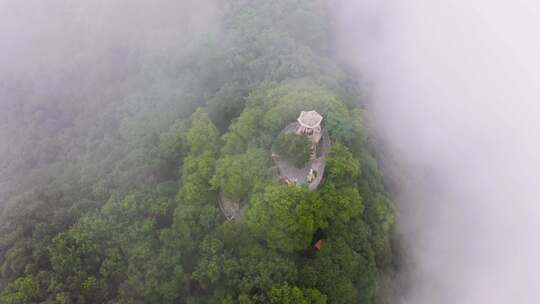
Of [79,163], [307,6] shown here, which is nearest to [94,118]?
[79,163]

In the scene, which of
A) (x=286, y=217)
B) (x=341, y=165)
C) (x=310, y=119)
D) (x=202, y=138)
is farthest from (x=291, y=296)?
(x=202, y=138)

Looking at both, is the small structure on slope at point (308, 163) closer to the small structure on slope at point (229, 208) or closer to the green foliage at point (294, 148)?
the green foliage at point (294, 148)

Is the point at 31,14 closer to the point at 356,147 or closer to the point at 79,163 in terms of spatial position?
the point at 79,163

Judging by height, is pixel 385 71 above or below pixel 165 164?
below

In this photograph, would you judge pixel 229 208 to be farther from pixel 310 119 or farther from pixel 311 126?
pixel 310 119

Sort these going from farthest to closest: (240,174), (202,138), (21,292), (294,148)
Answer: (202,138), (294,148), (240,174), (21,292)

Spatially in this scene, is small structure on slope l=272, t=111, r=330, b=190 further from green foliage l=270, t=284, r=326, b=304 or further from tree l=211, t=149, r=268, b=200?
green foliage l=270, t=284, r=326, b=304

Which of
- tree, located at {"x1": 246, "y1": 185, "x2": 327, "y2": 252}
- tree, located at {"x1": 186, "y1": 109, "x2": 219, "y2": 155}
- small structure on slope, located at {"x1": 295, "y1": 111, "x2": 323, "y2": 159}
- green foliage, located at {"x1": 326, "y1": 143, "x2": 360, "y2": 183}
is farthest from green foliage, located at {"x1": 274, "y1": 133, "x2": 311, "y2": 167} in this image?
tree, located at {"x1": 186, "y1": 109, "x2": 219, "y2": 155}
